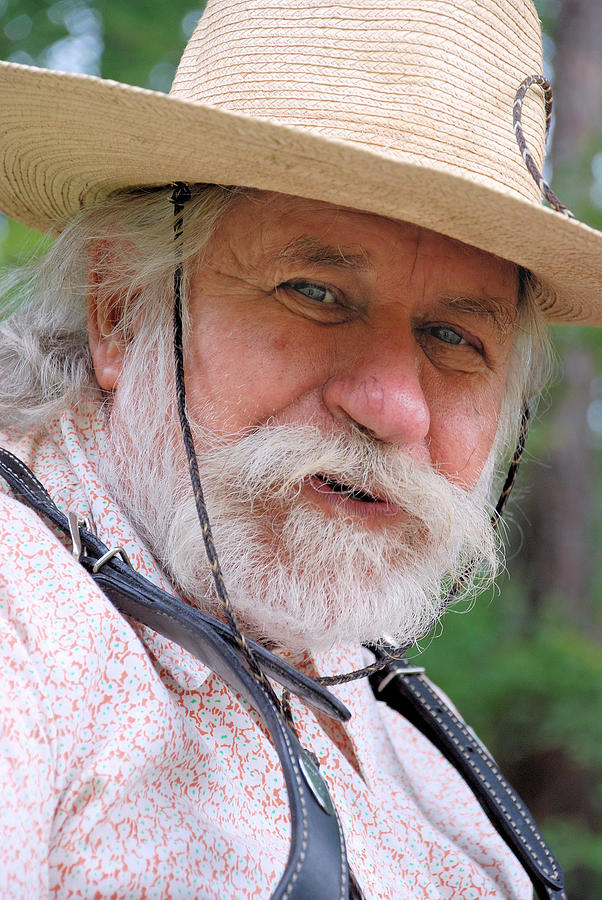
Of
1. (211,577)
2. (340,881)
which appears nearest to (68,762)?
(340,881)

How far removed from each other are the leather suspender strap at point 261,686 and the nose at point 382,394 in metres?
0.46

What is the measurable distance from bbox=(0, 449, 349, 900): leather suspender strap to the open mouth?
36 cm

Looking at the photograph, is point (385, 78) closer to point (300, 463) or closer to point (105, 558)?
point (300, 463)

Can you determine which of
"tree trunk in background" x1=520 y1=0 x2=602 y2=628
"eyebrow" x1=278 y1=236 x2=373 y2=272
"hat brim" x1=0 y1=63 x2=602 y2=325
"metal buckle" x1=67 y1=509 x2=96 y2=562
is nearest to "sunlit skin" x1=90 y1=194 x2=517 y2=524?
"eyebrow" x1=278 y1=236 x2=373 y2=272

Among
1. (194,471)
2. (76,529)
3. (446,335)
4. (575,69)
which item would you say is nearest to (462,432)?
(446,335)

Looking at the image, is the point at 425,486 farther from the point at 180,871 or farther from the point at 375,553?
the point at 180,871

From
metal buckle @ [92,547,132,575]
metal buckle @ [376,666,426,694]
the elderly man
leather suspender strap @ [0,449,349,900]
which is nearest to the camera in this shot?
leather suspender strap @ [0,449,349,900]

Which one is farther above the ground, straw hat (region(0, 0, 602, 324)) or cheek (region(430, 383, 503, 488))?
straw hat (region(0, 0, 602, 324))

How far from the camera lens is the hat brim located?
1326 mm

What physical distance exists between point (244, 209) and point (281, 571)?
675 mm

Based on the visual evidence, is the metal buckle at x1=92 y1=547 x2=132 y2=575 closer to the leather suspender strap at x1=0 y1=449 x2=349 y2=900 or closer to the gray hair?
the leather suspender strap at x1=0 y1=449 x2=349 y2=900

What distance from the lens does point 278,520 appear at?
1652 mm

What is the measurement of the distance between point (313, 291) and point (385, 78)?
38 centimetres

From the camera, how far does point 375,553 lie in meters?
1.68
